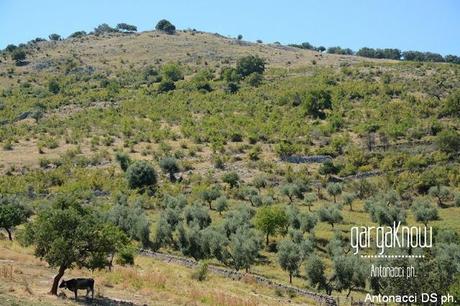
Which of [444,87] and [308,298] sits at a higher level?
[444,87]

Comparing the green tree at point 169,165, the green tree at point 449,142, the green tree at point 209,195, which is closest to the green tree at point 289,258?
→ the green tree at point 209,195

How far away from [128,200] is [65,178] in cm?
1540

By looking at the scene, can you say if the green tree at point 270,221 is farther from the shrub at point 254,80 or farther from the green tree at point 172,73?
the green tree at point 172,73

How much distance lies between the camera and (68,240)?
2564 cm

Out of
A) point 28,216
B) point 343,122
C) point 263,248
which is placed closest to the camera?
point 263,248

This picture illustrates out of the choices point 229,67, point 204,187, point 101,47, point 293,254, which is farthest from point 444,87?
point 101,47

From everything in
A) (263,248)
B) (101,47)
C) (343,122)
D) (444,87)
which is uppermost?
(101,47)

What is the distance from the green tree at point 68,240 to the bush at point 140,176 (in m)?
46.9

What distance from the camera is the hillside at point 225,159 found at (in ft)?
133

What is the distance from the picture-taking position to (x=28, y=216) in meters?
58.2

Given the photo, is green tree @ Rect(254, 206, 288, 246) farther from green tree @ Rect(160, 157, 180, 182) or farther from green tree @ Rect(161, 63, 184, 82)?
green tree @ Rect(161, 63, 184, 82)

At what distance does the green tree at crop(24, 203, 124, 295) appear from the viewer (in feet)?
83.9

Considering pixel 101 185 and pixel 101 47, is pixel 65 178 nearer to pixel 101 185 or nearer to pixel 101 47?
pixel 101 185

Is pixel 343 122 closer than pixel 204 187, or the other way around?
pixel 204 187
